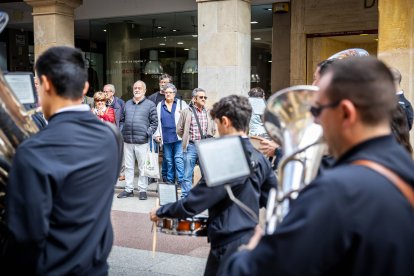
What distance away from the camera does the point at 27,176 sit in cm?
210

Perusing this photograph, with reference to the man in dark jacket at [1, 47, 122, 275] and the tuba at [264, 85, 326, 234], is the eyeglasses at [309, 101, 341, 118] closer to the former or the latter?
the tuba at [264, 85, 326, 234]

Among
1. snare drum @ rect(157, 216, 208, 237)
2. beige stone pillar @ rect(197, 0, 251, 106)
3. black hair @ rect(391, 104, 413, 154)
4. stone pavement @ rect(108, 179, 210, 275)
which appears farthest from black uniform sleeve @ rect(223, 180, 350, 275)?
beige stone pillar @ rect(197, 0, 251, 106)

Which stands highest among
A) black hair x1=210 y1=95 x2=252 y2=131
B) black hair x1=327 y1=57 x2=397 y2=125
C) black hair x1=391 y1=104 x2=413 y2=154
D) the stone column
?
the stone column

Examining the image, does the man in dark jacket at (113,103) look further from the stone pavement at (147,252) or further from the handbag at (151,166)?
the stone pavement at (147,252)

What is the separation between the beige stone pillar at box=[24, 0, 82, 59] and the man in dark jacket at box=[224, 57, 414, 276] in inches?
421

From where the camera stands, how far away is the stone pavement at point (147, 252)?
5.20 meters

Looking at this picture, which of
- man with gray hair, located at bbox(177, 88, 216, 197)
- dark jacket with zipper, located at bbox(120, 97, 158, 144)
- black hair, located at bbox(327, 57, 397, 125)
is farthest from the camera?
dark jacket with zipper, located at bbox(120, 97, 158, 144)

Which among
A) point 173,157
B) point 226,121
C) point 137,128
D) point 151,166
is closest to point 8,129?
point 226,121

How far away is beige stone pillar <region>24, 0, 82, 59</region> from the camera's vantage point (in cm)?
1153

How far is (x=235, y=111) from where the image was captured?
3.17 metres

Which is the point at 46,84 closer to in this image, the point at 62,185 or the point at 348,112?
the point at 62,185

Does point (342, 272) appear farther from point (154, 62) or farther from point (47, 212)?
point (154, 62)

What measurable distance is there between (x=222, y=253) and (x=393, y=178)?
1.65 meters

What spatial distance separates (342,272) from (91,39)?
14.0 metres
